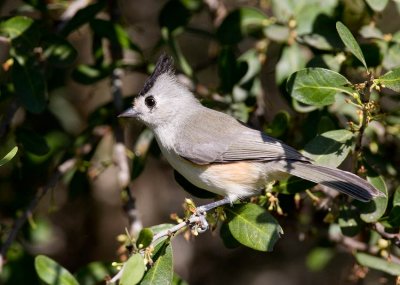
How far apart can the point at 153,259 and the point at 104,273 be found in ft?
1.82

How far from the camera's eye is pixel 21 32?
305cm

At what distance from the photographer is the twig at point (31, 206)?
9.80ft

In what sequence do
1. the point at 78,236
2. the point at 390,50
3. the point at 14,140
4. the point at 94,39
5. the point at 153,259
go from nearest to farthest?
1. the point at 153,259
2. the point at 390,50
3. the point at 14,140
4. the point at 94,39
5. the point at 78,236

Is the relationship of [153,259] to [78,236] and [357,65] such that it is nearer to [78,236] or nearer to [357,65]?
[357,65]

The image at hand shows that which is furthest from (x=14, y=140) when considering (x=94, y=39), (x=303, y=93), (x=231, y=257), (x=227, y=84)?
(x=231, y=257)

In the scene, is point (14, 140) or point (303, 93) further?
point (14, 140)

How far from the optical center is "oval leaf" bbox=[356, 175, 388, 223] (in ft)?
9.07

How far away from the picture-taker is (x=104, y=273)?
9.99 ft

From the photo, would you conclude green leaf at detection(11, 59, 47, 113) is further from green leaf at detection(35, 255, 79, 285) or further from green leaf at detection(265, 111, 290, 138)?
green leaf at detection(265, 111, 290, 138)

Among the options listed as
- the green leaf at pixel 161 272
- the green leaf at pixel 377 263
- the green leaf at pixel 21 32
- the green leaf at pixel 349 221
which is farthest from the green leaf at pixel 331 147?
the green leaf at pixel 21 32

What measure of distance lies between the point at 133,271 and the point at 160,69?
134cm

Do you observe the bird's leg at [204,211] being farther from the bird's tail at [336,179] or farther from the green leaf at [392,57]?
the green leaf at [392,57]

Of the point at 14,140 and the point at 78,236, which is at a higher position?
the point at 14,140

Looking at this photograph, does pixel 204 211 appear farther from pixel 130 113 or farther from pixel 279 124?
pixel 130 113
